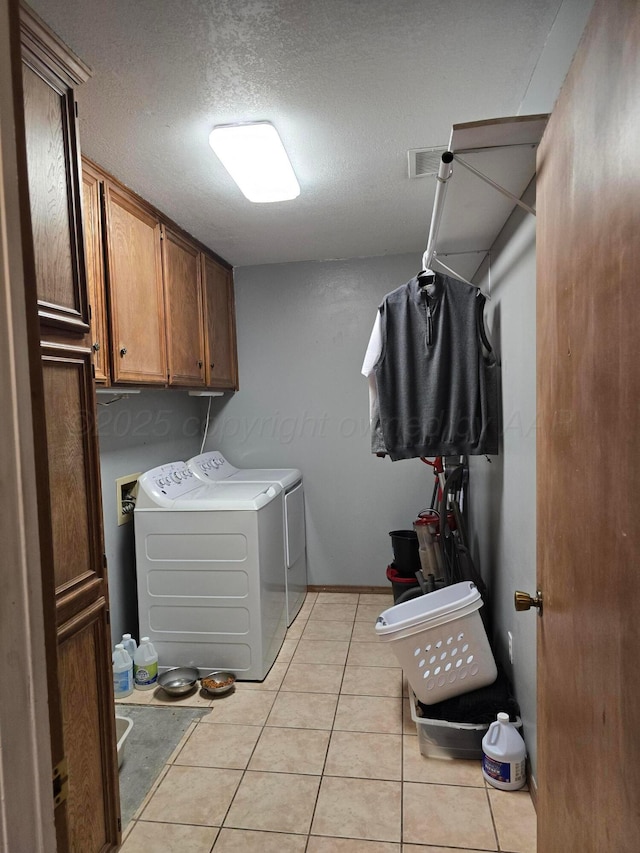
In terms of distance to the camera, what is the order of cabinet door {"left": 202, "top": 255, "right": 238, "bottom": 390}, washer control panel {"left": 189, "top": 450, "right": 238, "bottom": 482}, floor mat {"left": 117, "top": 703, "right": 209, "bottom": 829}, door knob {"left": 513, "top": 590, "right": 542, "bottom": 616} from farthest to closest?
1. washer control panel {"left": 189, "top": 450, "right": 238, "bottom": 482}
2. cabinet door {"left": 202, "top": 255, "right": 238, "bottom": 390}
3. floor mat {"left": 117, "top": 703, "right": 209, "bottom": 829}
4. door knob {"left": 513, "top": 590, "right": 542, "bottom": 616}

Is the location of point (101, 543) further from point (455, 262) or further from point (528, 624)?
point (455, 262)

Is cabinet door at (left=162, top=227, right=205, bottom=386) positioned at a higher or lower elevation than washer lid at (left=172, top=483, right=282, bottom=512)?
higher

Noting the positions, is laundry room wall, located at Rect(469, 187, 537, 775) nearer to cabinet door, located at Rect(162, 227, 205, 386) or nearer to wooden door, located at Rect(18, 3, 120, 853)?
wooden door, located at Rect(18, 3, 120, 853)

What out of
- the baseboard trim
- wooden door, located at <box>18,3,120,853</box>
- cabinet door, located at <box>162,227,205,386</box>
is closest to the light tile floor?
wooden door, located at <box>18,3,120,853</box>

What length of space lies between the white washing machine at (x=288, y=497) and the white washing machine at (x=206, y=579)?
0.45 meters

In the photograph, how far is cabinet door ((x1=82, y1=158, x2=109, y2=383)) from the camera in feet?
6.37

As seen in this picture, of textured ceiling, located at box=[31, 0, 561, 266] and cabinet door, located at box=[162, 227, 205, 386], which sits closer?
textured ceiling, located at box=[31, 0, 561, 266]

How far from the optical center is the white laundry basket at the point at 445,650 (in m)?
1.93

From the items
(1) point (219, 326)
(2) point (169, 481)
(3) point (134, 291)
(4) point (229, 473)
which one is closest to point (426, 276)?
(3) point (134, 291)

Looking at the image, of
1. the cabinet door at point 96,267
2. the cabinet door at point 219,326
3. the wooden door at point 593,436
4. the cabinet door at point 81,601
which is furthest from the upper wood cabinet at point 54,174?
the cabinet door at point 219,326

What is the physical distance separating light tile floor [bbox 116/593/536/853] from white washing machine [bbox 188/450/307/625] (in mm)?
715

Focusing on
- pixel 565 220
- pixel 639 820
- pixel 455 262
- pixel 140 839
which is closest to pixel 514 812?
pixel 140 839

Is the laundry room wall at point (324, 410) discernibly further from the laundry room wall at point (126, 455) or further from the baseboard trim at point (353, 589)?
the laundry room wall at point (126, 455)

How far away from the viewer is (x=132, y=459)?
9.27 feet
